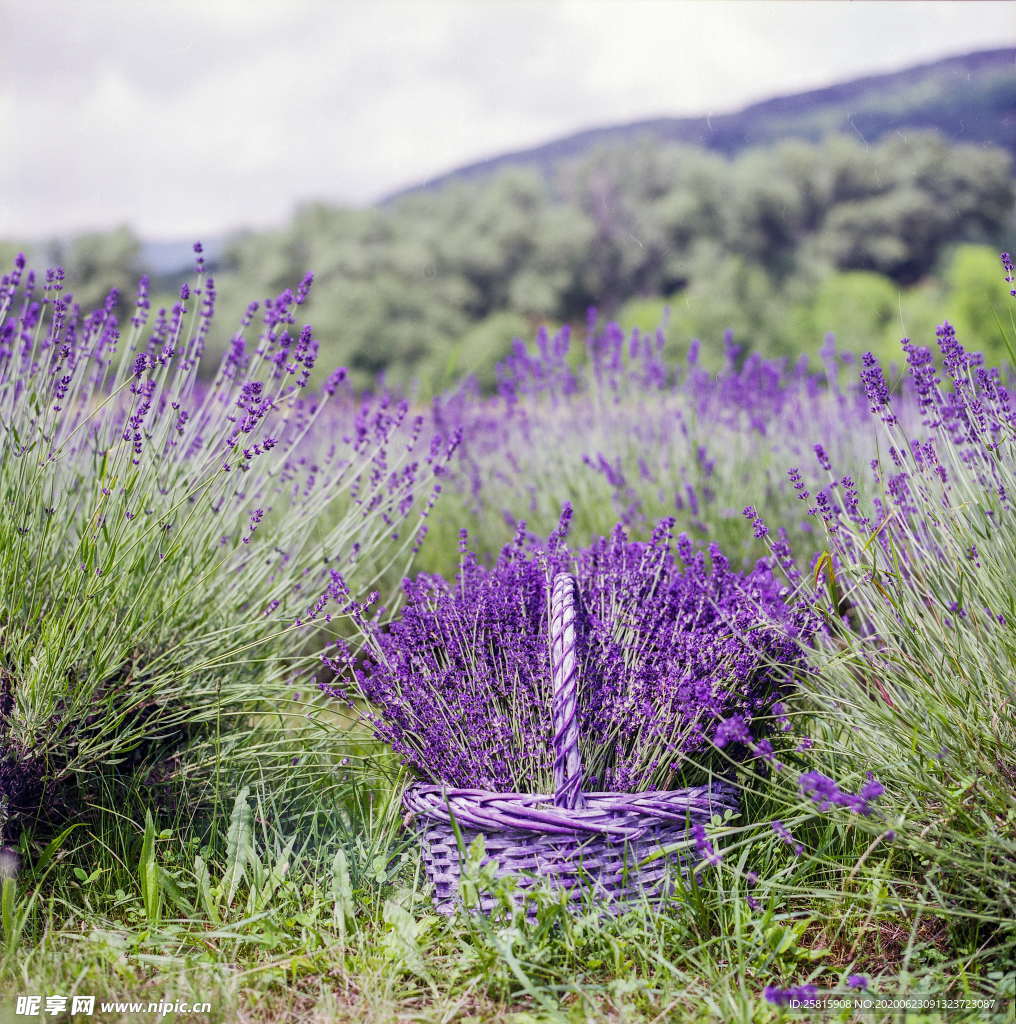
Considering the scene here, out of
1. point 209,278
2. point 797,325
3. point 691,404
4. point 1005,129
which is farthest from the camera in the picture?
point 1005,129

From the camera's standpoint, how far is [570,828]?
132cm

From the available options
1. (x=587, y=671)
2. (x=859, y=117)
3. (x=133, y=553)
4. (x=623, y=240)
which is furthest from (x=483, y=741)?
(x=859, y=117)

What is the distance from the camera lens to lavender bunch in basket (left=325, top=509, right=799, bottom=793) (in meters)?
1.55

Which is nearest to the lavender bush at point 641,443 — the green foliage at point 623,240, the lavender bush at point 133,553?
the lavender bush at point 133,553

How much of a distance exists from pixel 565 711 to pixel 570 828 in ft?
0.60

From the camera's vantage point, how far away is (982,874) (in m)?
1.18

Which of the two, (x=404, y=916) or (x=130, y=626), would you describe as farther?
(x=130, y=626)

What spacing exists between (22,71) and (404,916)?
534 centimetres

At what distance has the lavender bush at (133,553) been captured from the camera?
1.47 meters

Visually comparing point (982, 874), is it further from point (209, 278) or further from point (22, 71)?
point (22, 71)

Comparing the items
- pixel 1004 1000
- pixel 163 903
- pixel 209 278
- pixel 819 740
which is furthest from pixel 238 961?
pixel 209 278

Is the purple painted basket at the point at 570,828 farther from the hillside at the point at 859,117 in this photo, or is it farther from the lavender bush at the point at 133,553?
the hillside at the point at 859,117

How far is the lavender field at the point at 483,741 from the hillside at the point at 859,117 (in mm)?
20238

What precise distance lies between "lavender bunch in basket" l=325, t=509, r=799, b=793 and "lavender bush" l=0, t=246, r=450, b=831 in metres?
0.27
